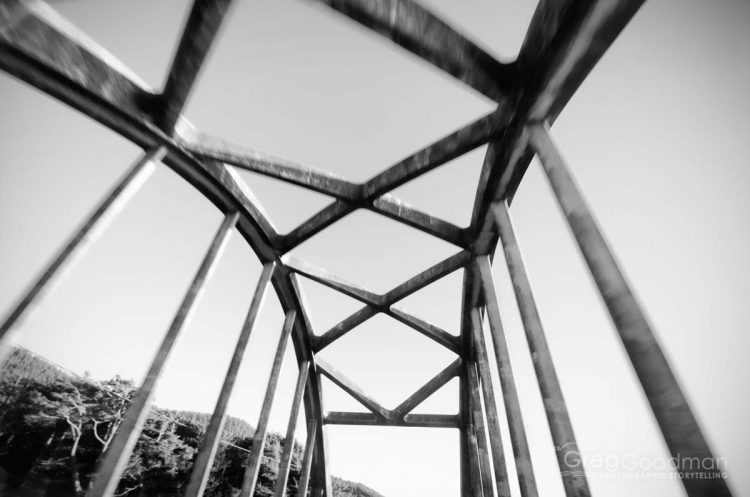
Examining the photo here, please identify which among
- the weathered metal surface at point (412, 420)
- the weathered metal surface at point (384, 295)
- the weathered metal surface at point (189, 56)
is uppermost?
the weathered metal surface at point (384, 295)

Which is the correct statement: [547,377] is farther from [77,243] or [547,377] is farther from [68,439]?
[68,439]

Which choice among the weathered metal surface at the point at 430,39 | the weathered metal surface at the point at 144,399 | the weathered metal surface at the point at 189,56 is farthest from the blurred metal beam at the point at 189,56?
the weathered metal surface at the point at 144,399

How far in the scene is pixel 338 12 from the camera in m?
Result: 3.58

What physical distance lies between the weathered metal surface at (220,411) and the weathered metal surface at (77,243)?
3.06 m

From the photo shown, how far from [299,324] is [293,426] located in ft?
10.6

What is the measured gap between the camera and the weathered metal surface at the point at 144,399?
151 inches

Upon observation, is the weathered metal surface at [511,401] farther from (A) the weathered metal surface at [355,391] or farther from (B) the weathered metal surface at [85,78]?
(A) the weathered metal surface at [355,391]

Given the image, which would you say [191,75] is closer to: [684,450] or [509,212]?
[509,212]

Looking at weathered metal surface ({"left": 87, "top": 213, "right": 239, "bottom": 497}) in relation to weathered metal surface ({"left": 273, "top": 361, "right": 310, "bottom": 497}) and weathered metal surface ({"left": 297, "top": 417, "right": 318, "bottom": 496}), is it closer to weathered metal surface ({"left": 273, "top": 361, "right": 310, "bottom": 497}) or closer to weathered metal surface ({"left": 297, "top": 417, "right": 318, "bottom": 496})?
weathered metal surface ({"left": 273, "top": 361, "right": 310, "bottom": 497})

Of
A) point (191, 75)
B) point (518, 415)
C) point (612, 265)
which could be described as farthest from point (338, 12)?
point (518, 415)

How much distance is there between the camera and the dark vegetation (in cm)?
2616

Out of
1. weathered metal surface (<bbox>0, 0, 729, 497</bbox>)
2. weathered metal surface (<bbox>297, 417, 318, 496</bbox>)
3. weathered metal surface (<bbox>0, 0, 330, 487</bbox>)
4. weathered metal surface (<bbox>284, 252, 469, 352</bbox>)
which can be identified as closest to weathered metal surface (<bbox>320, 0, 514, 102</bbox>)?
weathered metal surface (<bbox>0, 0, 729, 497</bbox>)

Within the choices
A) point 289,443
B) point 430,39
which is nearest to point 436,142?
point 430,39

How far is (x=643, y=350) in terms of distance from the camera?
93.7 inches
